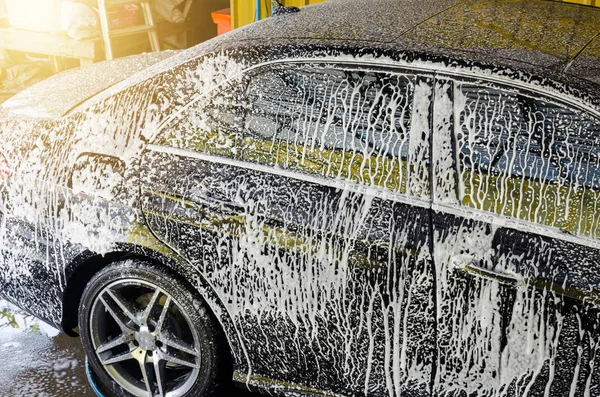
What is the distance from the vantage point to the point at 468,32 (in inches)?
95.4

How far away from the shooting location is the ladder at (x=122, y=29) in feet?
22.6

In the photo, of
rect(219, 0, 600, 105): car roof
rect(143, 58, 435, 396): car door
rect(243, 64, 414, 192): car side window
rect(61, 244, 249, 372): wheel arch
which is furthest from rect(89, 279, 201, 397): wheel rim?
rect(219, 0, 600, 105): car roof

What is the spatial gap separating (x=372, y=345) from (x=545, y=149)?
2.71 ft

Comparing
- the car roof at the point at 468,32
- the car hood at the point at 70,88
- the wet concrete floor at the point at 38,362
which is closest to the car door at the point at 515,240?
the car roof at the point at 468,32

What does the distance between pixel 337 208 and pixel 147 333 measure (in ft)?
3.32

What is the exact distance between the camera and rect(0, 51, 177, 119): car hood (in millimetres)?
3133

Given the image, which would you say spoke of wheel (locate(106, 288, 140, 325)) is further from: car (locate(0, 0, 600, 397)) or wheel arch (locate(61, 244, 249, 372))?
wheel arch (locate(61, 244, 249, 372))

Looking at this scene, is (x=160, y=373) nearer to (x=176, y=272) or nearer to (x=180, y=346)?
(x=180, y=346)

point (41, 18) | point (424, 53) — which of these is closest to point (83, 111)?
point (424, 53)

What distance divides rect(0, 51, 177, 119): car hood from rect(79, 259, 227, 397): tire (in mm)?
797

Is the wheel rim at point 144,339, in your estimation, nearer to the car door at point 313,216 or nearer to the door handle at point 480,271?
the car door at point 313,216

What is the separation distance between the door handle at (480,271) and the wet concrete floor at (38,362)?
4.39ft

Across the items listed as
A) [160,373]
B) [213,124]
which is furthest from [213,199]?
[160,373]

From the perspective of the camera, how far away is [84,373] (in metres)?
3.28
